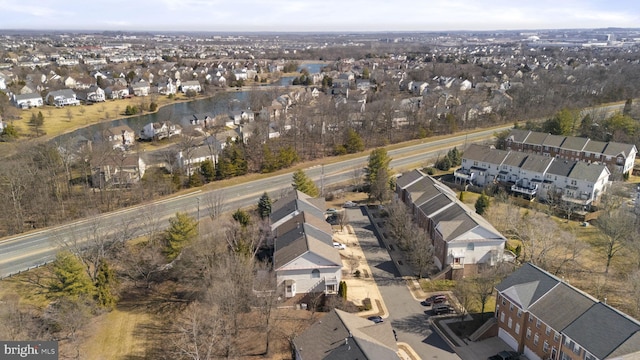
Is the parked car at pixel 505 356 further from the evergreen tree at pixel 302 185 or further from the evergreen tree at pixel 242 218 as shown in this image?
the evergreen tree at pixel 302 185

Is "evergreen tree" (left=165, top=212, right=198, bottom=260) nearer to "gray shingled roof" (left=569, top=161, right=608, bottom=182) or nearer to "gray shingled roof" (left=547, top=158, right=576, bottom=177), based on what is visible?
"gray shingled roof" (left=547, top=158, right=576, bottom=177)

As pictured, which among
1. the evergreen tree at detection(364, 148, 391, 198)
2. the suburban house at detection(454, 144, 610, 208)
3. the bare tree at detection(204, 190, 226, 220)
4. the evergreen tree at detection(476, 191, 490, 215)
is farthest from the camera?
the evergreen tree at detection(364, 148, 391, 198)

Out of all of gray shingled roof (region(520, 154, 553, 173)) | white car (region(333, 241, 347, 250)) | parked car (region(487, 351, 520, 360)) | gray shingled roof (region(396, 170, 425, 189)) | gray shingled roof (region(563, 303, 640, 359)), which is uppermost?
gray shingled roof (region(520, 154, 553, 173))

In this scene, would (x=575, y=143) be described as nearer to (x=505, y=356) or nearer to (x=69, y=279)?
(x=505, y=356)

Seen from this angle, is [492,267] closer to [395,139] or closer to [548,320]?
[548,320]

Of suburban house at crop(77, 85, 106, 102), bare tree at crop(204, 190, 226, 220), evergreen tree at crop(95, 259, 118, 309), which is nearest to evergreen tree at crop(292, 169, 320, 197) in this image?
bare tree at crop(204, 190, 226, 220)

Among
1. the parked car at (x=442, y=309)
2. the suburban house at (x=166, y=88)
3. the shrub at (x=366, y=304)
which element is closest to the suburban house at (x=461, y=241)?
the parked car at (x=442, y=309)

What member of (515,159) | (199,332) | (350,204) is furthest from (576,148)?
(199,332)
